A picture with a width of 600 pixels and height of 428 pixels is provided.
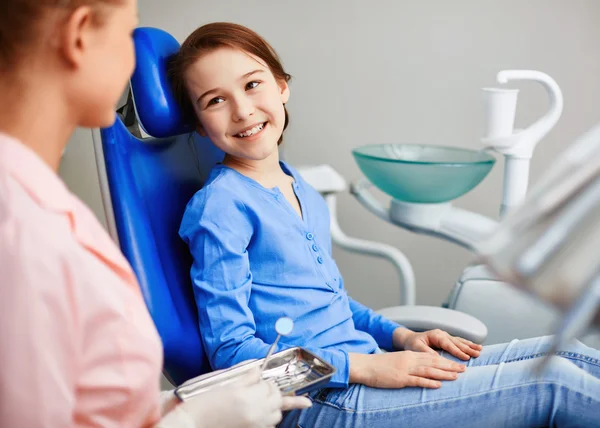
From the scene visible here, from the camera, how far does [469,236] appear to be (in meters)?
1.42

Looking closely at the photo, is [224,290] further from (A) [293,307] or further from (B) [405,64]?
(B) [405,64]

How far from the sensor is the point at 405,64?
6.06 ft

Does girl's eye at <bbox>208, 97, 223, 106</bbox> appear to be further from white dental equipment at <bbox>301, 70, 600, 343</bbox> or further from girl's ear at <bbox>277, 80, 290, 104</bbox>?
white dental equipment at <bbox>301, 70, 600, 343</bbox>

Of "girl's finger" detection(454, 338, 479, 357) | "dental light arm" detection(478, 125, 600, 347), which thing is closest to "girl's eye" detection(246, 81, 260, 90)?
"girl's finger" detection(454, 338, 479, 357)

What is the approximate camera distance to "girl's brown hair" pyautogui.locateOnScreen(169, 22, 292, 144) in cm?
107

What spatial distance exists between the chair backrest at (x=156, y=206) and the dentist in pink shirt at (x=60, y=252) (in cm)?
37

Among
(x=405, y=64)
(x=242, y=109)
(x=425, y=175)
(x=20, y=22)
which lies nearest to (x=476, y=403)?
(x=425, y=175)

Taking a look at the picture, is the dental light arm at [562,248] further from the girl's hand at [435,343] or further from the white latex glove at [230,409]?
the girl's hand at [435,343]

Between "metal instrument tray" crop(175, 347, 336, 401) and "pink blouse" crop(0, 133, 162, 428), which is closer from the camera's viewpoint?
"pink blouse" crop(0, 133, 162, 428)

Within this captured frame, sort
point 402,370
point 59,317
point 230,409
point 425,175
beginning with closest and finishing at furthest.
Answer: point 59,317, point 230,409, point 402,370, point 425,175

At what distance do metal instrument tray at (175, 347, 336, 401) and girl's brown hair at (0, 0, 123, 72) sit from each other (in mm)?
457

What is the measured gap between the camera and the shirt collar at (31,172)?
0.54m

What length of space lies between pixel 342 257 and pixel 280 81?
94 centimetres

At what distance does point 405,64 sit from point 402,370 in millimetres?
1102
